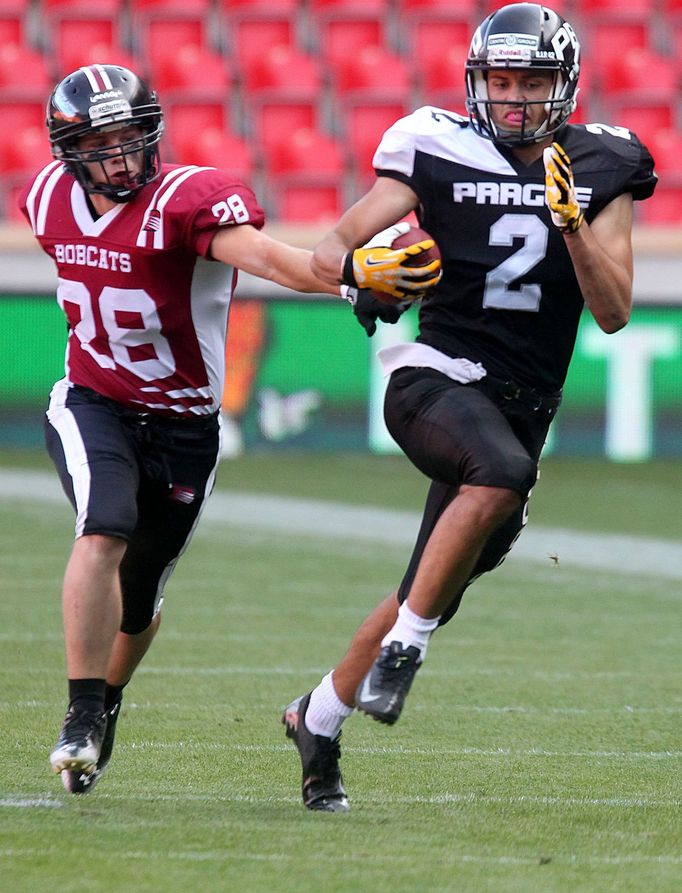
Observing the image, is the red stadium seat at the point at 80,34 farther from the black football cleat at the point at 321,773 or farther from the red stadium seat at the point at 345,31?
the black football cleat at the point at 321,773

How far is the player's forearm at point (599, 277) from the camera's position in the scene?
12.6 feet

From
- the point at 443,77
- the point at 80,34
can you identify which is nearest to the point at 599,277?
the point at 443,77

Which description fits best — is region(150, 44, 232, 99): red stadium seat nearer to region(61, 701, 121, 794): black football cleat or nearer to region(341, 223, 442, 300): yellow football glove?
region(61, 701, 121, 794): black football cleat

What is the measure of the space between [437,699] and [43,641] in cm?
171

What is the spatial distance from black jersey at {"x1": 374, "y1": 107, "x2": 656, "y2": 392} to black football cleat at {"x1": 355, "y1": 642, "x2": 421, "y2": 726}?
76cm

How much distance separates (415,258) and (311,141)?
9.95 meters

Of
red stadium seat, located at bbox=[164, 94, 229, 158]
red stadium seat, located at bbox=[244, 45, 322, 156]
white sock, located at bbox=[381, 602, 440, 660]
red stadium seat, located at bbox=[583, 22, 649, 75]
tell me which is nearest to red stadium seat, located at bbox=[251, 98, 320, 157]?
→ red stadium seat, located at bbox=[244, 45, 322, 156]

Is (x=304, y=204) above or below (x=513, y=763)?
below

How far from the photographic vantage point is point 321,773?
13.1 ft

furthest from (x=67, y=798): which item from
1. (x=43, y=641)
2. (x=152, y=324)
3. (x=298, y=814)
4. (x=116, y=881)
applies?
(x=43, y=641)

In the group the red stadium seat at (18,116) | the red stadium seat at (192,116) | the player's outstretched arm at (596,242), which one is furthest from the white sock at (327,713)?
the red stadium seat at (192,116)

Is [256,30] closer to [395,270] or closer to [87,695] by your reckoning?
[395,270]

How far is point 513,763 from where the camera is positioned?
4.52 m

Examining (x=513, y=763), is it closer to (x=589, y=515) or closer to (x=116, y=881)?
(x=116, y=881)
